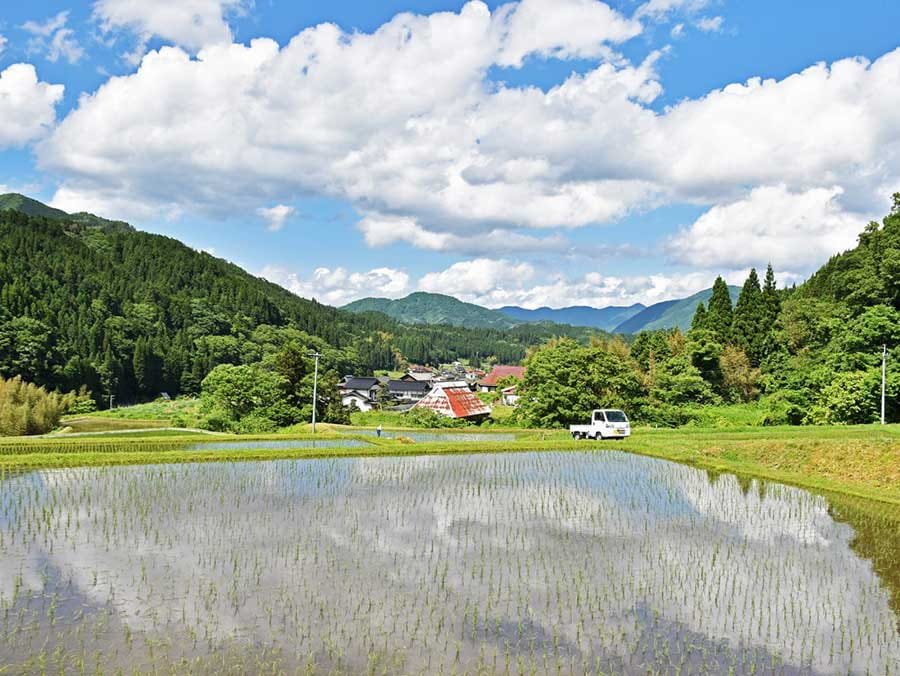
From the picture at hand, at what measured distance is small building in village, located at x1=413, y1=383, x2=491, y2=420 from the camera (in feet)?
171

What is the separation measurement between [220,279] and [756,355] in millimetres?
130030

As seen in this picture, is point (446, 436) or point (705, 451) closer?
point (705, 451)

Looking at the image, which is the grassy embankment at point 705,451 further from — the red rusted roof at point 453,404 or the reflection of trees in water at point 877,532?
the red rusted roof at point 453,404

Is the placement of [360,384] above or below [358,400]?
above

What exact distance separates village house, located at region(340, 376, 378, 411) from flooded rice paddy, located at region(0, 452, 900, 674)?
241 feet

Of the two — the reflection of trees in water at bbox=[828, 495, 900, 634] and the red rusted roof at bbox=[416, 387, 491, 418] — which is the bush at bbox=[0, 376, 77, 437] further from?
the reflection of trees in water at bbox=[828, 495, 900, 634]

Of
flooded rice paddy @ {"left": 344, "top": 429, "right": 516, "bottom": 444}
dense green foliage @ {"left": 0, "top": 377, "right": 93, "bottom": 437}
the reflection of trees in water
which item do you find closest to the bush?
dense green foliage @ {"left": 0, "top": 377, "right": 93, "bottom": 437}

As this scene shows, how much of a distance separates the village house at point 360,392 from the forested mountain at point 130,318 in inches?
524

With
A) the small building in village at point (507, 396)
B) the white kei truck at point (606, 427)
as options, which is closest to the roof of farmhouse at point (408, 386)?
the small building in village at point (507, 396)

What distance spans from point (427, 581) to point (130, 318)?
122 metres

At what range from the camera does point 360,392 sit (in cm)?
9744

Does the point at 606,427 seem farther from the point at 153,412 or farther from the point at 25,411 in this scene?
the point at 153,412

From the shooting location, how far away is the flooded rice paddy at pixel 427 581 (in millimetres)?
8375

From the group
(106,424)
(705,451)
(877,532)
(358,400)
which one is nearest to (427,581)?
(877,532)
